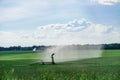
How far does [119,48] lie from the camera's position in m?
89.2

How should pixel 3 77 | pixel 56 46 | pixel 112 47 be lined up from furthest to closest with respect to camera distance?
pixel 112 47 → pixel 56 46 → pixel 3 77

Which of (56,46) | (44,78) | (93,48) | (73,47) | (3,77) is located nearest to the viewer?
(3,77)

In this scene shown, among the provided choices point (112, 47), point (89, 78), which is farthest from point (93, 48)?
point (89, 78)

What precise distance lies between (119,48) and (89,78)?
2874 inches

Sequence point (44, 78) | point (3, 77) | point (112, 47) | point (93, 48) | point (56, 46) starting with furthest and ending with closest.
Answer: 1. point (112, 47)
2. point (93, 48)
3. point (56, 46)
4. point (44, 78)
5. point (3, 77)

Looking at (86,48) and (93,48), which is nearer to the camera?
(93,48)

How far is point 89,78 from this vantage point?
17.2 metres

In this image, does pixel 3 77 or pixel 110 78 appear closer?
pixel 3 77

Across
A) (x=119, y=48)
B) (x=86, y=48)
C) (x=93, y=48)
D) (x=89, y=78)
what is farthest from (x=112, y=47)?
(x=89, y=78)

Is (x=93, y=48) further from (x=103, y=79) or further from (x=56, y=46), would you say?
(x=103, y=79)

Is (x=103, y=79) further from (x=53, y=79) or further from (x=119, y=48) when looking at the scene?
(x=119, y=48)

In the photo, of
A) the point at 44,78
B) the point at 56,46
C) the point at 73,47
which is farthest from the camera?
the point at 73,47

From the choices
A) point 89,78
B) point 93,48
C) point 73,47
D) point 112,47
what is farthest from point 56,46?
point 89,78

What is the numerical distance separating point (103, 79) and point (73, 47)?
66.2m
